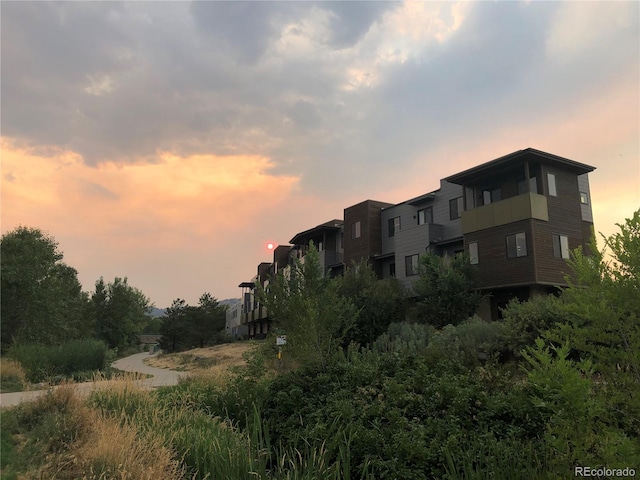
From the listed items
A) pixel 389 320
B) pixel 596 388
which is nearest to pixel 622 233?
pixel 596 388

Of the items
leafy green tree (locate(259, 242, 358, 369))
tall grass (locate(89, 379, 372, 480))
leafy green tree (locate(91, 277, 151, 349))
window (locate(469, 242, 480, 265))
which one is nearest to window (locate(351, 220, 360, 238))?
window (locate(469, 242, 480, 265))

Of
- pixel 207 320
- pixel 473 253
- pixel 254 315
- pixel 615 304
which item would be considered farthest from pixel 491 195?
pixel 207 320

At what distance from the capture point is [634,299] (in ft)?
10.5

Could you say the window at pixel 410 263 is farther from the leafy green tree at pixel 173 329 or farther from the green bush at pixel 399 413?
the leafy green tree at pixel 173 329

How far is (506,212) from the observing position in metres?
24.5

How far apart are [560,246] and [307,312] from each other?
18.2m

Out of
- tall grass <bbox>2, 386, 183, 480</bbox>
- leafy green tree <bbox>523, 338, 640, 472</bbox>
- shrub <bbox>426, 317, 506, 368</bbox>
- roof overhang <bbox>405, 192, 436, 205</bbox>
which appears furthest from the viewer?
roof overhang <bbox>405, 192, 436, 205</bbox>

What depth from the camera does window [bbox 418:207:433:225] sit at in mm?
31781

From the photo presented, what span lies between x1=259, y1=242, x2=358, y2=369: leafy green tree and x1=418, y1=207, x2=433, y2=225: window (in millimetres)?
19234

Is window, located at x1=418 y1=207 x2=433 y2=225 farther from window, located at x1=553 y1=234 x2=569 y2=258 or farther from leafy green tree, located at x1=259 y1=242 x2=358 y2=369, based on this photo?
leafy green tree, located at x1=259 y1=242 x2=358 y2=369

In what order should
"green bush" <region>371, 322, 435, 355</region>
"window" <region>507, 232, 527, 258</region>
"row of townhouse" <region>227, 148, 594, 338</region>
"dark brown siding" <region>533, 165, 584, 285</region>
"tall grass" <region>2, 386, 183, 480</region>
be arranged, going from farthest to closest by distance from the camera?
"window" <region>507, 232, 527, 258</region>, "row of townhouse" <region>227, 148, 594, 338</region>, "dark brown siding" <region>533, 165, 584, 285</region>, "green bush" <region>371, 322, 435, 355</region>, "tall grass" <region>2, 386, 183, 480</region>

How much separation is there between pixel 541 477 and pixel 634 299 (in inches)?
71.5

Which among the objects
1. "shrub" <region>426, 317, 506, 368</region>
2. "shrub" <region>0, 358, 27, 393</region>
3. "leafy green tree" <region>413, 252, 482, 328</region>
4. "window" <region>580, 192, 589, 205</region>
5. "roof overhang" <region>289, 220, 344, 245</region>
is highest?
"roof overhang" <region>289, 220, 344, 245</region>

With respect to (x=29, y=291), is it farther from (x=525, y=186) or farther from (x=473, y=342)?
(x=525, y=186)
